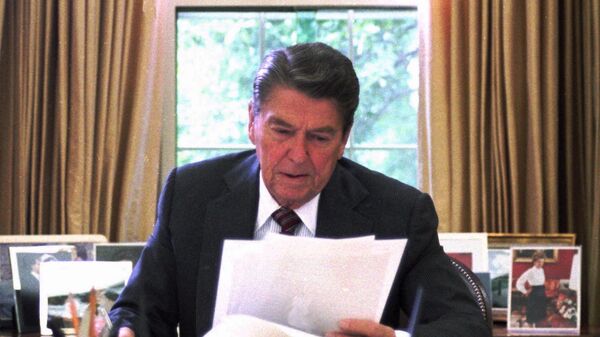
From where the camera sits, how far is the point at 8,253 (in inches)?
150

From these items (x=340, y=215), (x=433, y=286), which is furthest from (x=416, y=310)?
(x=340, y=215)

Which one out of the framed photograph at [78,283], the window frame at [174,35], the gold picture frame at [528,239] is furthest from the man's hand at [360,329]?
the window frame at [174,35]

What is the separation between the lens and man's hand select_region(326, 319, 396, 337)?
197 centimetres

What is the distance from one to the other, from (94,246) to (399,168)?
1477 millimetres

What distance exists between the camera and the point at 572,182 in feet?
15.1

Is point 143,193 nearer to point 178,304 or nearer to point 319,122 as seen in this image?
point 178,304

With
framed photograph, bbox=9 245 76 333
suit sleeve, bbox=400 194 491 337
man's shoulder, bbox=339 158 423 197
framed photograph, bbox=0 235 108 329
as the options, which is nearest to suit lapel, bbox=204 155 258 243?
man's shoulder, bbox=339 158 423 197

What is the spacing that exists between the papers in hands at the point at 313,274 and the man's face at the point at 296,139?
0.91 feet

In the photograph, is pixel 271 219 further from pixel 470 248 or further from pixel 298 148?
pixel 470 248

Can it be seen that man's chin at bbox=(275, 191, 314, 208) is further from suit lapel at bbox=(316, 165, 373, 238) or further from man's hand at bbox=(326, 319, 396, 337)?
man's hand at bbox=(326, 319, 396, 337)

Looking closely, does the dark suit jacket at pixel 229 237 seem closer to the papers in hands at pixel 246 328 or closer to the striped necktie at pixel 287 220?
the striped necktie at pixel 287 220

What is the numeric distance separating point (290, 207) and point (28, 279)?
1590 millimetres

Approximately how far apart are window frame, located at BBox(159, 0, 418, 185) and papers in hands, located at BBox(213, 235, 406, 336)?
2.74 meters

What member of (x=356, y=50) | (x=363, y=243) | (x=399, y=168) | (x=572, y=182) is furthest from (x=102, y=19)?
(x=363, y=243)
